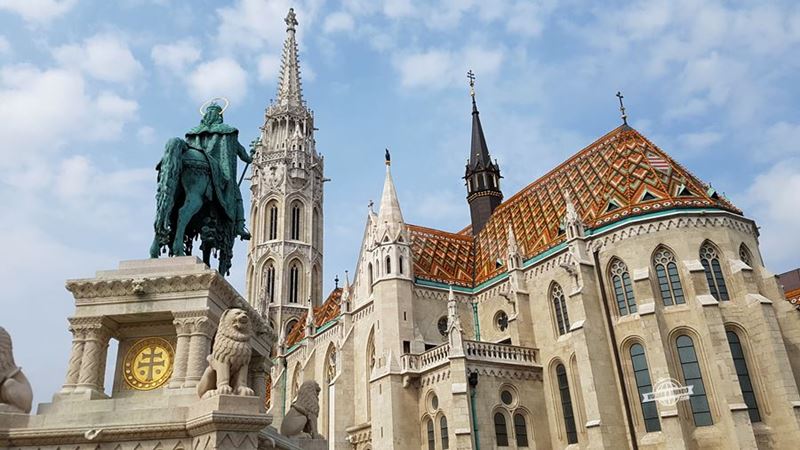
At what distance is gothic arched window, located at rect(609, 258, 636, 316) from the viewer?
986 inches

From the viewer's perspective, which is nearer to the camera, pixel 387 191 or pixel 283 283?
pixel 387 191

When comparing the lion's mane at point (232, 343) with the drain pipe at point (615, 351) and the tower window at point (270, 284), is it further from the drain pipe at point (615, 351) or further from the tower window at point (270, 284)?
the tower window at point (270, 284)

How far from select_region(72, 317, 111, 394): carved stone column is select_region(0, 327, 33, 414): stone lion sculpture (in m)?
0.62

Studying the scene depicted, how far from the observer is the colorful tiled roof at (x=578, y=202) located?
1048 inches

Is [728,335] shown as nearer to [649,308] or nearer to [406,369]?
[649,308]

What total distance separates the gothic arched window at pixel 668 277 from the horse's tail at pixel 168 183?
2009 centimetres

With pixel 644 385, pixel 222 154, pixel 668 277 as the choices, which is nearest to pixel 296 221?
pixel 668 277

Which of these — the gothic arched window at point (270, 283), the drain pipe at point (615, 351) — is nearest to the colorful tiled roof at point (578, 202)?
the drain pipe at point (615, 351)

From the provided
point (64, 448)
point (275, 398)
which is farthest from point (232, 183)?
point (275, 398)

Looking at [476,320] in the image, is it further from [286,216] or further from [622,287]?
[286,216]

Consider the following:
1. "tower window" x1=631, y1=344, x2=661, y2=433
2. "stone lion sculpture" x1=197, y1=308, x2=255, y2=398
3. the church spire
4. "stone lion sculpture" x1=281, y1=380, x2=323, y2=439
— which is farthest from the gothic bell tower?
"stone lion sculpture" x1=197, y1=308, x2=255, y2=398

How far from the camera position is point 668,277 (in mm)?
24625

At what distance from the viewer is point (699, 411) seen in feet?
73.3

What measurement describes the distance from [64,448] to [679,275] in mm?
22441
